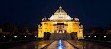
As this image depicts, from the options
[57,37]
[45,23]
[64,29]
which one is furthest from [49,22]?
[57,37]

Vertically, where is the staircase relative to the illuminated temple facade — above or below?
below

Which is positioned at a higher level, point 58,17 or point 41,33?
point 58,17

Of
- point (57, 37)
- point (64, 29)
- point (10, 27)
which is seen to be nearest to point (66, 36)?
point (57, 37)

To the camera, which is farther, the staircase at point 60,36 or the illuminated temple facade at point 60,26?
the illuminated temple facade at point 60,26

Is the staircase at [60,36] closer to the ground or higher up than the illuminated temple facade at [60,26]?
closer to the ground

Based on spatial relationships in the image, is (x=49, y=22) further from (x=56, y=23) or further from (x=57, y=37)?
(x=57, y=37)

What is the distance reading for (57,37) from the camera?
274 ft

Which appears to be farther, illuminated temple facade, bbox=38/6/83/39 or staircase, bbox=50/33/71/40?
illuminated temple facade, bbox=38/6/83/39

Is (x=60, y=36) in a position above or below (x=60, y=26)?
below

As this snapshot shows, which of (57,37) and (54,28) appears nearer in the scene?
(57,37)

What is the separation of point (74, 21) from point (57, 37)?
21880 mm

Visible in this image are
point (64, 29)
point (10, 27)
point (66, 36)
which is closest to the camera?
point (66, 36)

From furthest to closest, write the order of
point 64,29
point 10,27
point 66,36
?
point 64,29 → point 10,27 → point 66,36

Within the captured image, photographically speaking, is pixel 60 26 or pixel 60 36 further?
pixel 60 26
